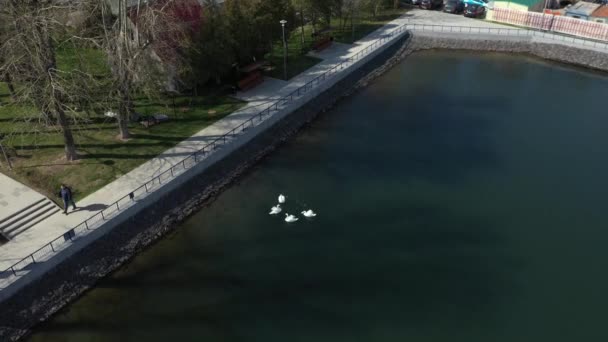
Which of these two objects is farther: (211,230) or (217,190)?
(217,190)

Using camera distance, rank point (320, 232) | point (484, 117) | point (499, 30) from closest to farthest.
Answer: point (320, 232), point (484, 117), point (499, 30)

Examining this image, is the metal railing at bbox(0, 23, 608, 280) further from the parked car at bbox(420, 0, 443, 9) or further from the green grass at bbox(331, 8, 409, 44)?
the parked car at bbox(420, 0, 443, 9)

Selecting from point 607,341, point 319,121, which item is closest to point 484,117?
point 319,121

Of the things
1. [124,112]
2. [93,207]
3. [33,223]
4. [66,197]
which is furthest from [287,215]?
[33,223]

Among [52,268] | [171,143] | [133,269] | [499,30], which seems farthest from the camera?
[499,30]

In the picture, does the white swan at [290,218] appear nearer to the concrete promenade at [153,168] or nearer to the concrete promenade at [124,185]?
the concrete promenade at [153,168]

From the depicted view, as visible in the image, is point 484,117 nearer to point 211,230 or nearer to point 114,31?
point 211,230

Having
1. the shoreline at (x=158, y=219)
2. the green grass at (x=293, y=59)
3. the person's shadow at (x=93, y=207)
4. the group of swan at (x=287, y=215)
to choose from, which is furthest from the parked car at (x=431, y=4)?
the person's shadow at (x=93, y=207)

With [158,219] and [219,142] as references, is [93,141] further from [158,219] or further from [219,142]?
[158,219]
